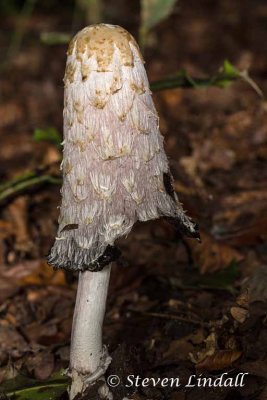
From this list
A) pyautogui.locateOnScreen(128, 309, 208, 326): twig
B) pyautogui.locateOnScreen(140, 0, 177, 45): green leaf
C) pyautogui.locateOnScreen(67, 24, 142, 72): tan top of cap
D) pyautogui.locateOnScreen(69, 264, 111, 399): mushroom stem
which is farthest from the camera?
pyautogui.locateOnScreen(140, 0, 177, 45): green leaf

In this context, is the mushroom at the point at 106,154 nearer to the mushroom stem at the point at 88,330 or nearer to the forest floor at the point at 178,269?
the mushroom stem at the point at 88,330

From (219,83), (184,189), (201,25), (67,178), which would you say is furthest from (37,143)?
(201,25)

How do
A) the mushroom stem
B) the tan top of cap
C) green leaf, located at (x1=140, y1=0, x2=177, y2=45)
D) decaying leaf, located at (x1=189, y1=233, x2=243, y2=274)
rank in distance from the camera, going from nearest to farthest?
1. the tan top of cap
2. the mushroom stem
3. decaying leaf, located at (x1=189, y1=233, x2=243, y2=274)
4. green leaf, located at (x1=140, y1=0, x2=177, y2=45)

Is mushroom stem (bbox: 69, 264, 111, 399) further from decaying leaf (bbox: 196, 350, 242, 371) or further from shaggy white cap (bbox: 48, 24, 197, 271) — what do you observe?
decaying leaf (bbox: 196, 350, 242, 371)

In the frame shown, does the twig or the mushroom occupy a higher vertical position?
the mushroom

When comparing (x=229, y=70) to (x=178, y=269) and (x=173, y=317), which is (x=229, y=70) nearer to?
(x=178, y=269)

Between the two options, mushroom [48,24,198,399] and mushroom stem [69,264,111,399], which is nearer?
mushroom [48,24,198,399]

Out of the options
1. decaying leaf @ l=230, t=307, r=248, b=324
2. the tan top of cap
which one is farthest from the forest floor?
the tan top of cap

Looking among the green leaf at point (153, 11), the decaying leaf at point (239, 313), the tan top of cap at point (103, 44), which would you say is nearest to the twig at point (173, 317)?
the decaying leaf at point (239, 313)
